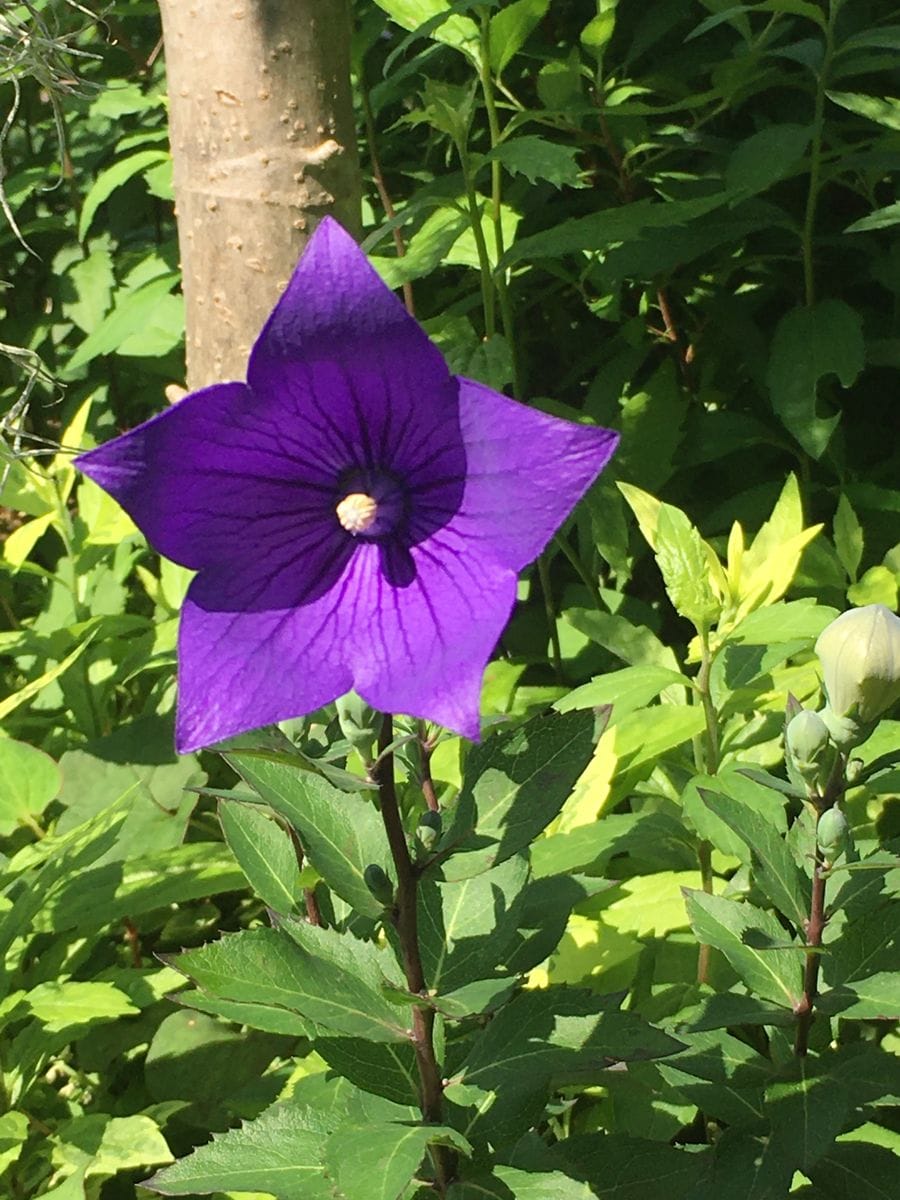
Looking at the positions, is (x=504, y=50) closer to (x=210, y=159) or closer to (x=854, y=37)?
(x=854, y=37)

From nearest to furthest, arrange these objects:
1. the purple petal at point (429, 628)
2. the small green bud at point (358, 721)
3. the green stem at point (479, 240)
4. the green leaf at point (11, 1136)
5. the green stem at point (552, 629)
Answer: the purple petal at point (429, 628) < the small green bud at point (358, 721) < the green leaf at point (11, 1136) < the green stem at point (479, 240) < the green stem at point (552, 629)

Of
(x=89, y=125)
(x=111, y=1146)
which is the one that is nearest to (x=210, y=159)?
(x=111, y=1146)

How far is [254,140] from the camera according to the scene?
1269mm

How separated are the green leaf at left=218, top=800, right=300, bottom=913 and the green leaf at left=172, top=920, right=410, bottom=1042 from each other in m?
0.15

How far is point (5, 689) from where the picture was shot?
7.16 ft

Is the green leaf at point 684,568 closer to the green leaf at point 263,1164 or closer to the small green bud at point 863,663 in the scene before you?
the small green bud at point 863,663

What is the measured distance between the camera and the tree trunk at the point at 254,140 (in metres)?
1.24

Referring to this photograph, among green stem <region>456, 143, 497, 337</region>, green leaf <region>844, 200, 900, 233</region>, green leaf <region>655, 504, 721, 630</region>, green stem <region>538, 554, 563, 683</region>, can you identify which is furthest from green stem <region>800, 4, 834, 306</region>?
green leaf <region>655, 504, 721, 630</region>

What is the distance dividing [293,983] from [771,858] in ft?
1.37

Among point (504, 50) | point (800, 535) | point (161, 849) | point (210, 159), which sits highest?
point (504, 50)

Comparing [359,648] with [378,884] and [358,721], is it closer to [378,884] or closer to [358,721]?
[358,721]

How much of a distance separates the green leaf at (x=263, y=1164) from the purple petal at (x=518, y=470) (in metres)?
0.54

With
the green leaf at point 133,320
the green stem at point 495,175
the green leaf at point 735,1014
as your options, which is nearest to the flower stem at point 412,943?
the green leaf at point 735,1014

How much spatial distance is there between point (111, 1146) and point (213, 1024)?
22 centimetres
